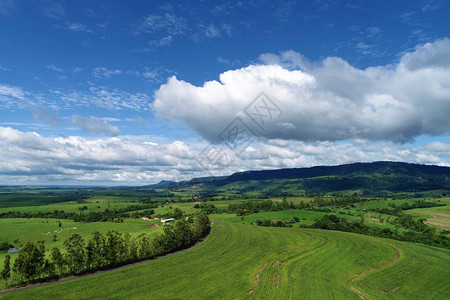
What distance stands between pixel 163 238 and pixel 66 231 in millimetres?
100498

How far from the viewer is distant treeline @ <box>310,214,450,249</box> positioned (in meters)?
147

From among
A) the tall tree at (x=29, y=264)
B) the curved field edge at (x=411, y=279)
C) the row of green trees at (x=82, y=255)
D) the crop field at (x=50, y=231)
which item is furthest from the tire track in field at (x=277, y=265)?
the crop field at (x=50, y=231)

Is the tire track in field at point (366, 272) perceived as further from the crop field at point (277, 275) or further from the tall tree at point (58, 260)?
the tall tree at point (58, 260)

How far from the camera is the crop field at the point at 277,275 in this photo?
70500 millimetres

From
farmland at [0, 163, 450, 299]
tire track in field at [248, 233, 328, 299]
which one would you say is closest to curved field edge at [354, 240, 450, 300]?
farmland at [0, 163, 450, 299]

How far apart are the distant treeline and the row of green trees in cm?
10818

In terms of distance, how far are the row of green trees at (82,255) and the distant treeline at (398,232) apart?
355ft

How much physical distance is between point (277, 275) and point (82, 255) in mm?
63998

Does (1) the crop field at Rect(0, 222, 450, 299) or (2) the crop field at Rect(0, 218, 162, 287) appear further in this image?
(2) the crop field at Rect(0, 218, 162, 287)

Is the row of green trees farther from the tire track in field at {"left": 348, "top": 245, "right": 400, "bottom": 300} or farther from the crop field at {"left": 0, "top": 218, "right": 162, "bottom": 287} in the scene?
the tire track in field at {"left": 348, "top": 245, "right": 400, "bottom": 300}

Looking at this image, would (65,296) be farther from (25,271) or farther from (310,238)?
(310,238)

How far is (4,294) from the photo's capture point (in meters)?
69.8

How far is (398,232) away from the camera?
545 feet

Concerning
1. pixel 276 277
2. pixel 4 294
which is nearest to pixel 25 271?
pixel 4 294
